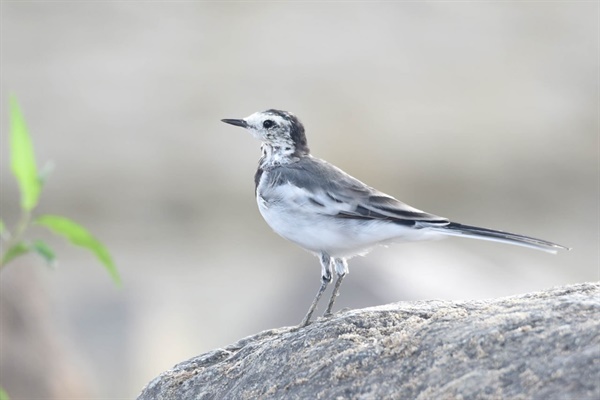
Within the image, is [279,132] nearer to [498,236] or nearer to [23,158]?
[498,236]

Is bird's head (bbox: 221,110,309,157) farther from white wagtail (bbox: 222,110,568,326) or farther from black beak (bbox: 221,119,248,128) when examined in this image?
white wagtail (bbox: 222,110,568,326)

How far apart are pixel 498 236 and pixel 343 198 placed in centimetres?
123

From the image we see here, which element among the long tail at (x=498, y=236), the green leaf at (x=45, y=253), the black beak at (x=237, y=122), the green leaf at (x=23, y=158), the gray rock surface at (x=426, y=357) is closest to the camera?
the green leaf at (x=45, y=253)

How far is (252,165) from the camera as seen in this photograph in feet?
86.7

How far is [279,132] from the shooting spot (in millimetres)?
8758

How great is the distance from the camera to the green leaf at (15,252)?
185 inches

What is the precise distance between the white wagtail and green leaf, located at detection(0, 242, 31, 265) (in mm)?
2545

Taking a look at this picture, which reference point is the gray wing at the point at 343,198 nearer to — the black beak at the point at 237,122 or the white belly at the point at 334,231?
the white belly at the point at 334,231

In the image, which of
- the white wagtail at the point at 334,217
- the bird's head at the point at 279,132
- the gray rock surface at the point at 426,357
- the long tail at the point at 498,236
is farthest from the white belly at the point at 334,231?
the gray rock surface at the point at 426,357

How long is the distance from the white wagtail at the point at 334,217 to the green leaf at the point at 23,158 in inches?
97.5

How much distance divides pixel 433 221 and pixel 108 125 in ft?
70.1

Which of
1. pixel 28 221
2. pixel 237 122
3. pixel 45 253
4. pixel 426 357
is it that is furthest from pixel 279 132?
pixel 45 253

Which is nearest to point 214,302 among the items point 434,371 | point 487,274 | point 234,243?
point 234,243

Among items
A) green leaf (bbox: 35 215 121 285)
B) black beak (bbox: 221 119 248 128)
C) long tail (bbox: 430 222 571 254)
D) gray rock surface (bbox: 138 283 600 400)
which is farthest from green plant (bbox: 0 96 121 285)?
black beak (bbox: 221 119 248 128)
